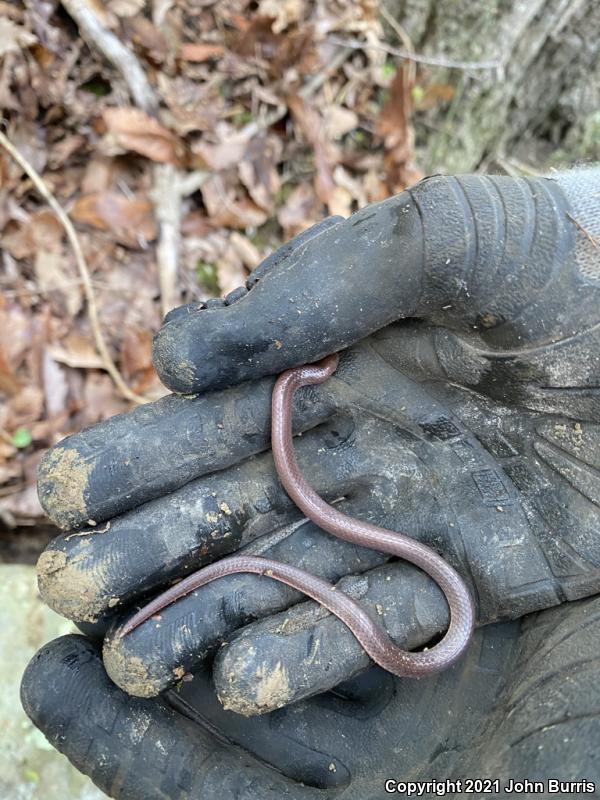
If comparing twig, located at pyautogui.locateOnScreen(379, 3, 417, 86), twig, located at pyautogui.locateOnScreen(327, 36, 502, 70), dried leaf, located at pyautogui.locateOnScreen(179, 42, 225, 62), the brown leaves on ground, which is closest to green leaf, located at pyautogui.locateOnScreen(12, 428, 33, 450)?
the brown leaves on ground

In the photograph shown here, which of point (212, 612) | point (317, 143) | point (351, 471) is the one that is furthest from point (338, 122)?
point (212, 612)

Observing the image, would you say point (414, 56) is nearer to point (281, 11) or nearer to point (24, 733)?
point (281, 11)

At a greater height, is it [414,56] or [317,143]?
[414,56]

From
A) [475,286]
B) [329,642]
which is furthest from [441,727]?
[475,286]

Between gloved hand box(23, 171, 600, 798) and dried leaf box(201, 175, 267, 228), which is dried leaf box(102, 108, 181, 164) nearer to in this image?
dried leaf box(201, 175, 267, 228)

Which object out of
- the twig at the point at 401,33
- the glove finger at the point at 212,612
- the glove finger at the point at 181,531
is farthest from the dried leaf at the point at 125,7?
the glove finger at the point at 212,612

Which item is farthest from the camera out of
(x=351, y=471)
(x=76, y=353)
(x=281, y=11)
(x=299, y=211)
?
(x=299, y=211)

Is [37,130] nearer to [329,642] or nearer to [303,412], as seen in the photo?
[303,412]
